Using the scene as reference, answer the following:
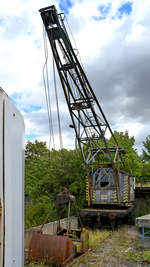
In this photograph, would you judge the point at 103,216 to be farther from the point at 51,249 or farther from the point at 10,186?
the point at 10,186

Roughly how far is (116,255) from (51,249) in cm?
248

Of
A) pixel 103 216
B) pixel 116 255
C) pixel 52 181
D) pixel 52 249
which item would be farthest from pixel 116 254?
pixel 52 181

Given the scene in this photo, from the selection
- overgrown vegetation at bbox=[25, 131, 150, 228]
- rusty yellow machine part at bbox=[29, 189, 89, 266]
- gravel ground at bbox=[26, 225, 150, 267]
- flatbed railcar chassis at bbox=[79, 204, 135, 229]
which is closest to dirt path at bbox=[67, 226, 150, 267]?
gravel ground at bbox=[26, 225, 150, 267]

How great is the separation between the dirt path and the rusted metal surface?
1.37 feet

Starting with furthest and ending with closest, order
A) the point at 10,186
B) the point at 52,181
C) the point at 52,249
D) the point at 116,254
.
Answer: the point at 52,181 < the point at 116,254 < the point at 52,249 < the point at 10,186

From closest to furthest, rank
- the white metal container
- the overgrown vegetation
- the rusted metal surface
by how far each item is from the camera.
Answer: the white metal container
the rusted metal surface
the overgrown vegetation

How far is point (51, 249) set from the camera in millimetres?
7668

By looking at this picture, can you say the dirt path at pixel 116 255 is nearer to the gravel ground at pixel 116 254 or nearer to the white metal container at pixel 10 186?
the gravel ground at pixel 116 254

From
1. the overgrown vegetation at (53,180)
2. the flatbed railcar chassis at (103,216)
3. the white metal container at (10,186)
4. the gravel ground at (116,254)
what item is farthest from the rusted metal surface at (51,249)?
the overgrown vegetation at (53,180)

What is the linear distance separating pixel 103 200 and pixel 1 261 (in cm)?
1321

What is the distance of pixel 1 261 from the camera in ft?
4.86

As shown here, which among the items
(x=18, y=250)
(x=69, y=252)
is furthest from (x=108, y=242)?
(x=18, y=250)

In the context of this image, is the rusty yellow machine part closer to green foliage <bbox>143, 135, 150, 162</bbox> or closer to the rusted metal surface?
the rusted metal surface

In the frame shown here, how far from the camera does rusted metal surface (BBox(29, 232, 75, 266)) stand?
24.7 ft
